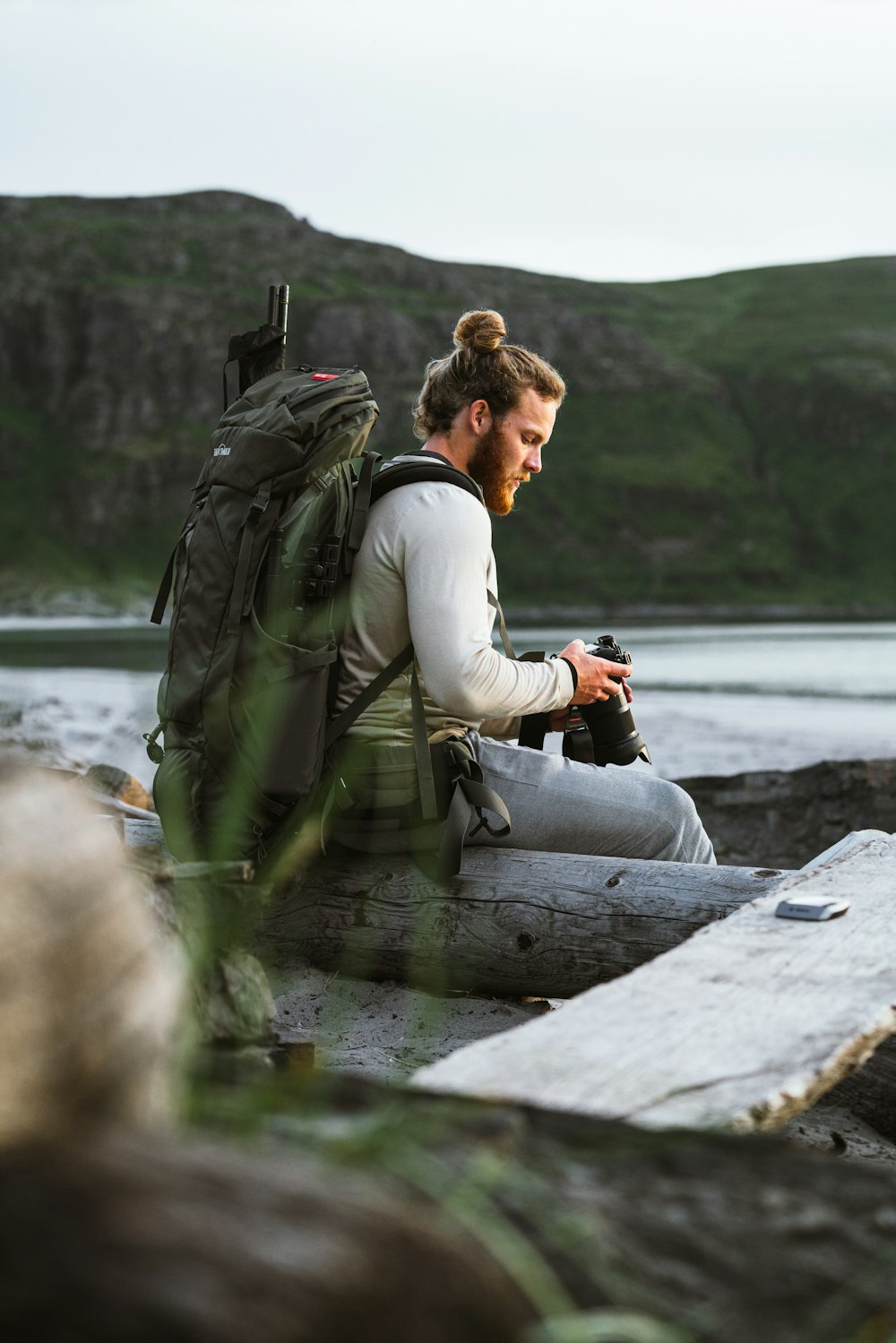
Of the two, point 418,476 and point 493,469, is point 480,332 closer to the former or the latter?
point 493,469

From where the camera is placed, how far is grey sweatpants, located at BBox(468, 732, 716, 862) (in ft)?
14.9

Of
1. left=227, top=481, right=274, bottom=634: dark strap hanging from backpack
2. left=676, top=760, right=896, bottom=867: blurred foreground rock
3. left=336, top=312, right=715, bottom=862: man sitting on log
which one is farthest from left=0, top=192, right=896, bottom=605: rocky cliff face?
left=227, top=481, right=274, bottom=634: dark strap hanging from backpack

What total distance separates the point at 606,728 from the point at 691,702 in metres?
23.3

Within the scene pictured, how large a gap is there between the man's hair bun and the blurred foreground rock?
4.82 m

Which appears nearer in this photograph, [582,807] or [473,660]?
[473,660]

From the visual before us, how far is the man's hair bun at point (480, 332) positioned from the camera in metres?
4.66

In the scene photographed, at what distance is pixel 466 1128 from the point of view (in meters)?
1.49

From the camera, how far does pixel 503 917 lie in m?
4.32

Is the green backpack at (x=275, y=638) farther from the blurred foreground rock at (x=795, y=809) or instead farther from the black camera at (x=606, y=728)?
the blurred foreground rock at (x=795, y=809)

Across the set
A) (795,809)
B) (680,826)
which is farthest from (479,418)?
(795,809)

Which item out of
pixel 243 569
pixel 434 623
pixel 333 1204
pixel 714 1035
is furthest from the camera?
pixel 434 623

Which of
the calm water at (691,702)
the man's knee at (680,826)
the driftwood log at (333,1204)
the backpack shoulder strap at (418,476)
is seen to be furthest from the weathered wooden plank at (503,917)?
the driftwood log at (333,1204)

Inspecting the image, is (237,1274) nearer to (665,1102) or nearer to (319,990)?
(665,1102)

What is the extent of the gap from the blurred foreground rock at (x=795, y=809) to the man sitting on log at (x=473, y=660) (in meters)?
4.19
